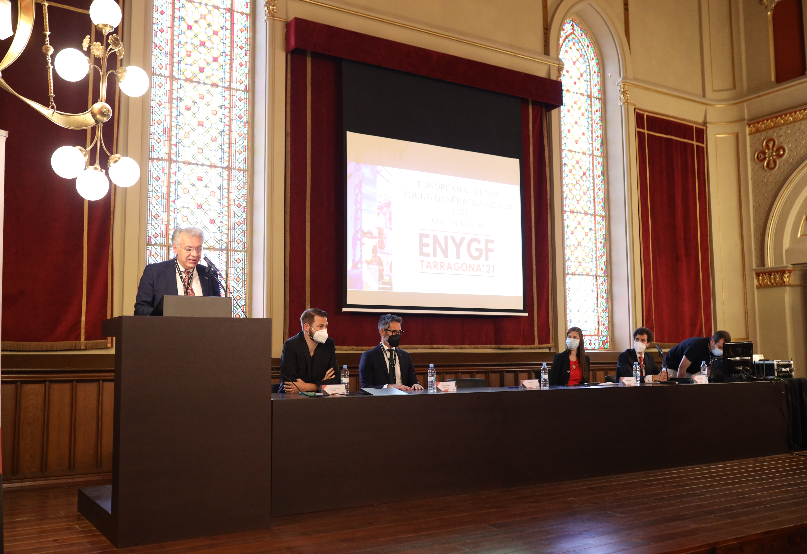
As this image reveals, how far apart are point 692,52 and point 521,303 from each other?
4.68m

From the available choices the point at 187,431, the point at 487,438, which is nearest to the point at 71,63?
the point at 187,431

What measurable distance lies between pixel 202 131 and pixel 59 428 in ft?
9.23

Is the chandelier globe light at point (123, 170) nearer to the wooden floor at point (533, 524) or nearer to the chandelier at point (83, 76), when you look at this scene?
the chandelier at point (83, 76)

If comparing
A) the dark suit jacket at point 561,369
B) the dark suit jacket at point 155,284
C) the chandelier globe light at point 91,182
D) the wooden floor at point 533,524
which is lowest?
the wooden floor at point 533,524

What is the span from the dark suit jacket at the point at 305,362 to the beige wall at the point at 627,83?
1.45 metres

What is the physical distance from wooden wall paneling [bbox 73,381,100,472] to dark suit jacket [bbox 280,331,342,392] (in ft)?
5.60

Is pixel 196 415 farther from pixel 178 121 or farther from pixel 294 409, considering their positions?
pixel 178 121

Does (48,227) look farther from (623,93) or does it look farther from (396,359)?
(623,93)

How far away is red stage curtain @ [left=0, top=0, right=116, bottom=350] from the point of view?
537 centimetres

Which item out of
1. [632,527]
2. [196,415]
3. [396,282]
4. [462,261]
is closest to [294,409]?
[196,415]

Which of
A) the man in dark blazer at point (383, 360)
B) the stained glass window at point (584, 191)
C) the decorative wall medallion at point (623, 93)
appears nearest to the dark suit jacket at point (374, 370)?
the man in dark blazer at point (383, 360)

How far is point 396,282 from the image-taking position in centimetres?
704

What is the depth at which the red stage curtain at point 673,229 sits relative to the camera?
8.86 metres

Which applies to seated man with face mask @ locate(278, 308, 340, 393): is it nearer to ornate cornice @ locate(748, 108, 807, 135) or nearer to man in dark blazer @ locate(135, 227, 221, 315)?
man in dark blazer @ locate(135, 227, 221, 315)
